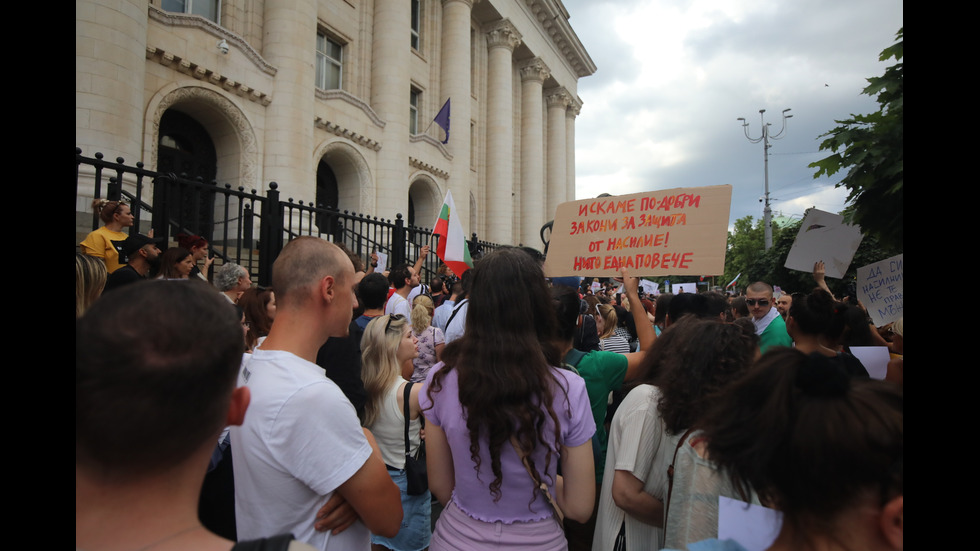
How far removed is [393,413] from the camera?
2951mm

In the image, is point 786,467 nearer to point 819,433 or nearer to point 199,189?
point 819,433

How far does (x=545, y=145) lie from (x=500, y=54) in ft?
26.4

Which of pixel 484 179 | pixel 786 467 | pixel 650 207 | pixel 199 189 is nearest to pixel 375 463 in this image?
pixel 786 467

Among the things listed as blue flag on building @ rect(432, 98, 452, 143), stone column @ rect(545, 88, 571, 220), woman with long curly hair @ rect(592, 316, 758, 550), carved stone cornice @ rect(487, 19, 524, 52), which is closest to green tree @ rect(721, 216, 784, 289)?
stone column @ rect(545, 88, 571, 220)

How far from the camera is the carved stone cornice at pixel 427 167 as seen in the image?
1773cm

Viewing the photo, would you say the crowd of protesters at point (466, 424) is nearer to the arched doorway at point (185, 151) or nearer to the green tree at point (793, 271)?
the arched doorway at point (185, 151)

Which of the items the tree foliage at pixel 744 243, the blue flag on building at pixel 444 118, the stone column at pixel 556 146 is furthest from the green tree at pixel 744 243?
the blue flag on building at pixel 444 118

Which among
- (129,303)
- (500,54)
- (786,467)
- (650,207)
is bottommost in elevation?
(786,467)

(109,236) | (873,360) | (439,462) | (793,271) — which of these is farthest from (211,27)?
(793,271)

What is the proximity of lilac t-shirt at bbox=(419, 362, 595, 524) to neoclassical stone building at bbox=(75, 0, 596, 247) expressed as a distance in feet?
25.9

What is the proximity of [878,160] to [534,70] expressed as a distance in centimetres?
2523

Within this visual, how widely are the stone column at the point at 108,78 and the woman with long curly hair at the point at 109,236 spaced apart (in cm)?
425

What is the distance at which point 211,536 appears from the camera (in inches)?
38.2

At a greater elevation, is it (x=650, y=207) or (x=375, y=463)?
(x=650, y=207)
